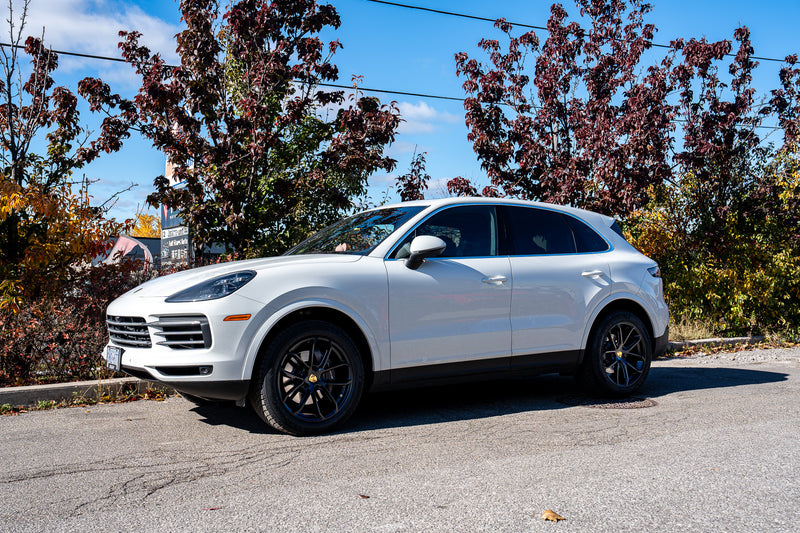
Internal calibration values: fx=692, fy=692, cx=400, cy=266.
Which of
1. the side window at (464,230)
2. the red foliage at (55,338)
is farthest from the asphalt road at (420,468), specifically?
the side window at (464,230)

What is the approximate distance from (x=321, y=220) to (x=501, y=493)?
6867mm

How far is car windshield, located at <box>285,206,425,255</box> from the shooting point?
5805 mm

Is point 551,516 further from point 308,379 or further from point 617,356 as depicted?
point 617,356

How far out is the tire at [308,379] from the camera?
4945 mm

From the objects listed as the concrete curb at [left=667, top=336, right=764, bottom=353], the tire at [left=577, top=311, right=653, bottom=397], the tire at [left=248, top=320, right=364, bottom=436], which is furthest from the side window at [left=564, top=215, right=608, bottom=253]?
the concrete curb at [left=667, top=336, right=764, bottom=353]

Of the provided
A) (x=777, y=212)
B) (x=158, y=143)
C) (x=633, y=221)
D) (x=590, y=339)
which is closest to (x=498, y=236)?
(x=590, y=339)

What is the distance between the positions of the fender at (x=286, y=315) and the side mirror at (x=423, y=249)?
0.63 m

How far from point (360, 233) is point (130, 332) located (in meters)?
2.04

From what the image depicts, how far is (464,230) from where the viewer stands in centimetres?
604

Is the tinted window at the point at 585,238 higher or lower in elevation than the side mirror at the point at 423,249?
higher

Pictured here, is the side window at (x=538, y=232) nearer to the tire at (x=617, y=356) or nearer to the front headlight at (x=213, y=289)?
the tire at (x=617, y=356)

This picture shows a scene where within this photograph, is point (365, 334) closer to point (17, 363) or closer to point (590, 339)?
point (590, 339)

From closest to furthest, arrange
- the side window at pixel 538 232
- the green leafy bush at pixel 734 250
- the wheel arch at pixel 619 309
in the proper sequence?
the side window at pixel 538 232
the wheel arch at pixel 619 309
the green leafy bush at pixel 734 250

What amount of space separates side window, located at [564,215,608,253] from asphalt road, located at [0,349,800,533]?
1.47 meters
